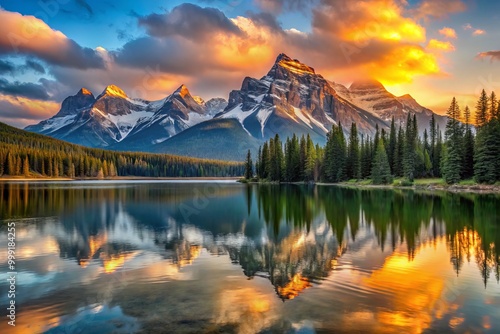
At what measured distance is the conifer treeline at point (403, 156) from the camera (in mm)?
83625

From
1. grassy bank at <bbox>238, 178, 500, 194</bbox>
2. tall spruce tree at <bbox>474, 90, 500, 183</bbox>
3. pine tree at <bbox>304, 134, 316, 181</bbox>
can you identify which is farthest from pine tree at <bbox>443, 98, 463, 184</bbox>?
pine tree at <bbox>304, 134, 316, 181</bbox>

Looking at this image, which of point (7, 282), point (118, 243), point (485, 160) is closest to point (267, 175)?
point (485, 160)

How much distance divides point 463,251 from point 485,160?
67.2m

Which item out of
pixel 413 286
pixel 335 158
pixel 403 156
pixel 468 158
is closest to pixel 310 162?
pixel 335 158

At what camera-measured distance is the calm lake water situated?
13508 mm

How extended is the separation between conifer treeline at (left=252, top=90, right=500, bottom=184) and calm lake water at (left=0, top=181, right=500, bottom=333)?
175 ft

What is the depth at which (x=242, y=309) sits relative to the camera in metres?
14.8

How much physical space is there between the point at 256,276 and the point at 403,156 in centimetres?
10323

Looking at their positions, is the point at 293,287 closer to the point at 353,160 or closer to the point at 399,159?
the point at 399,159

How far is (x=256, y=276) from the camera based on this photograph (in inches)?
772

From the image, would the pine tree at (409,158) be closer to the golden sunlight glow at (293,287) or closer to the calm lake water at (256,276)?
the calm lake water at (256,276)

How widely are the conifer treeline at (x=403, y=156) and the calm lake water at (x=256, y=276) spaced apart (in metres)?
53.4

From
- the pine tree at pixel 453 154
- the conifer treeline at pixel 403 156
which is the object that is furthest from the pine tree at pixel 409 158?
the pine tree at pixel 453 154

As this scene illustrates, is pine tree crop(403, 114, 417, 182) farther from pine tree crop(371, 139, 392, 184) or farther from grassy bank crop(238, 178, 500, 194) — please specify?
pine tree crop(371, 139, 392, 184)
